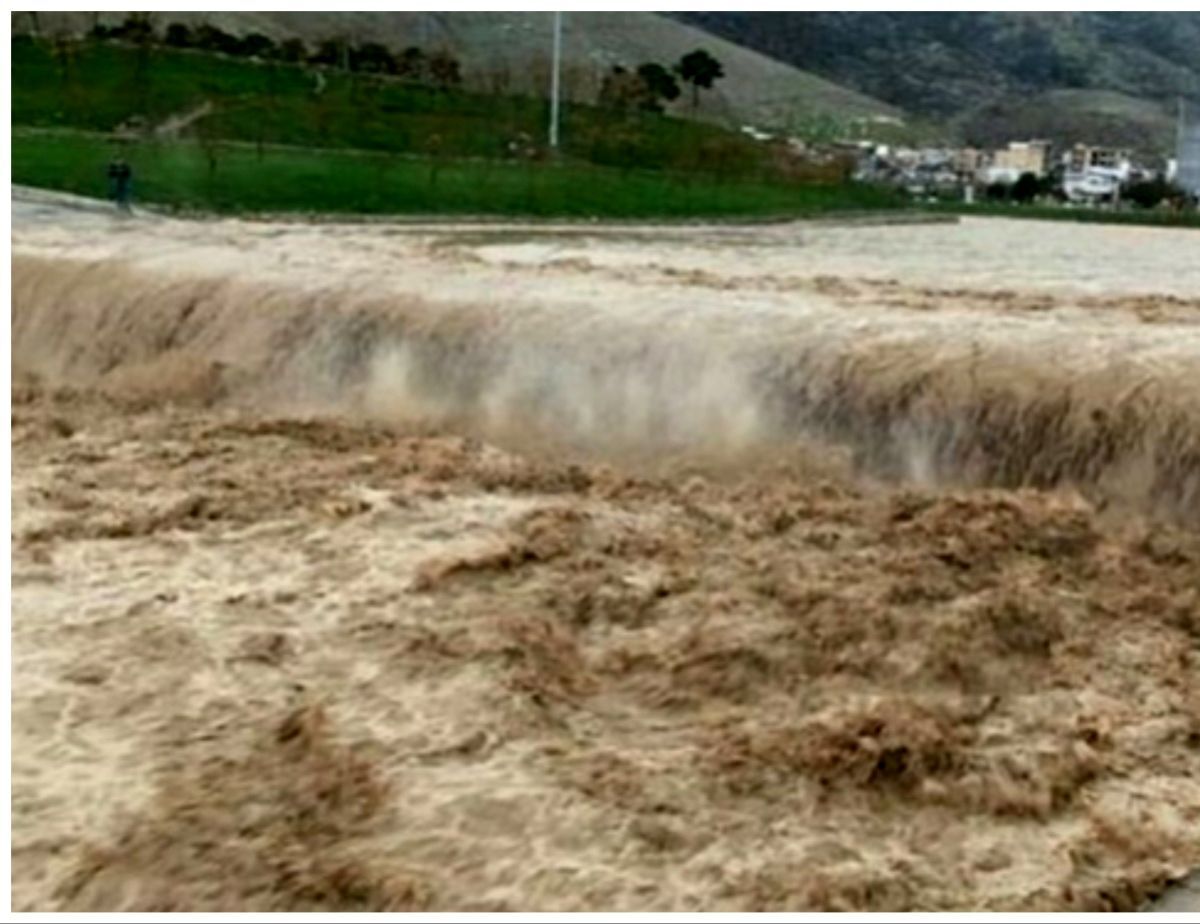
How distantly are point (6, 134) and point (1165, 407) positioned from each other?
4886 mm

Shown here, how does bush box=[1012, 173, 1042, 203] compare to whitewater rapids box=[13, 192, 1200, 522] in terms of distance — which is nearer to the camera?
whitewater rapids box=[13, 192, 1200, 522]

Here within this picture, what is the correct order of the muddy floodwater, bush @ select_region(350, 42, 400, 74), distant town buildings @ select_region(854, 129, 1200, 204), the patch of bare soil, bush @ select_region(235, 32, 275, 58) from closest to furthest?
the patch of bare soil, the muddy floodwater, bush @ select_region(235, 32, 275, 58), bush @ select_region(350, 42, 400, 74), distant town buildings @ select_region(854, 129, 1200, 204)

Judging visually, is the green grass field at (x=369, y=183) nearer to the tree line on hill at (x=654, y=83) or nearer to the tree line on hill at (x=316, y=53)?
the tree line on hill at (x=316, y=53)

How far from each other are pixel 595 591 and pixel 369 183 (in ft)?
51.3

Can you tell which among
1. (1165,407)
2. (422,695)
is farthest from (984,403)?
(422,695)

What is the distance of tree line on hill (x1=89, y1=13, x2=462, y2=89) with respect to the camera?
99.8ft

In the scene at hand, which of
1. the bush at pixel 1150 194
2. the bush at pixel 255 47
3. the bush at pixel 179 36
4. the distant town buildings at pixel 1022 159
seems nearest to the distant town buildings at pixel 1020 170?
the distant town buildings at pixel 1022 159

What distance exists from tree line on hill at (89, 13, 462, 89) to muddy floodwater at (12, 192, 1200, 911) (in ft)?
60.4

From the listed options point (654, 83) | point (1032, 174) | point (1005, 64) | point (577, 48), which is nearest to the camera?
point (654, 83)

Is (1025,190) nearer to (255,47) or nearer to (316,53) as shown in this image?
(316,53)

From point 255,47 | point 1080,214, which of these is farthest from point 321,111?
point 1080,214

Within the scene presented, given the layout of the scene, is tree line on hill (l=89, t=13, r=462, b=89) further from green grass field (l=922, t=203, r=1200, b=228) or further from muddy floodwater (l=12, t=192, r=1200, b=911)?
muddy floodwater (l=12, t=192, r=1200, b=911)

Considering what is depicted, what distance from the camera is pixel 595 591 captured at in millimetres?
6852

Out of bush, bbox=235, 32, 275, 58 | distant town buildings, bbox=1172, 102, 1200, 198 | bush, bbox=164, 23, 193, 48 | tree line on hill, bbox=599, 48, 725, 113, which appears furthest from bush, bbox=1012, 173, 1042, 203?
bush, bbox=164, 23, 193, 48
